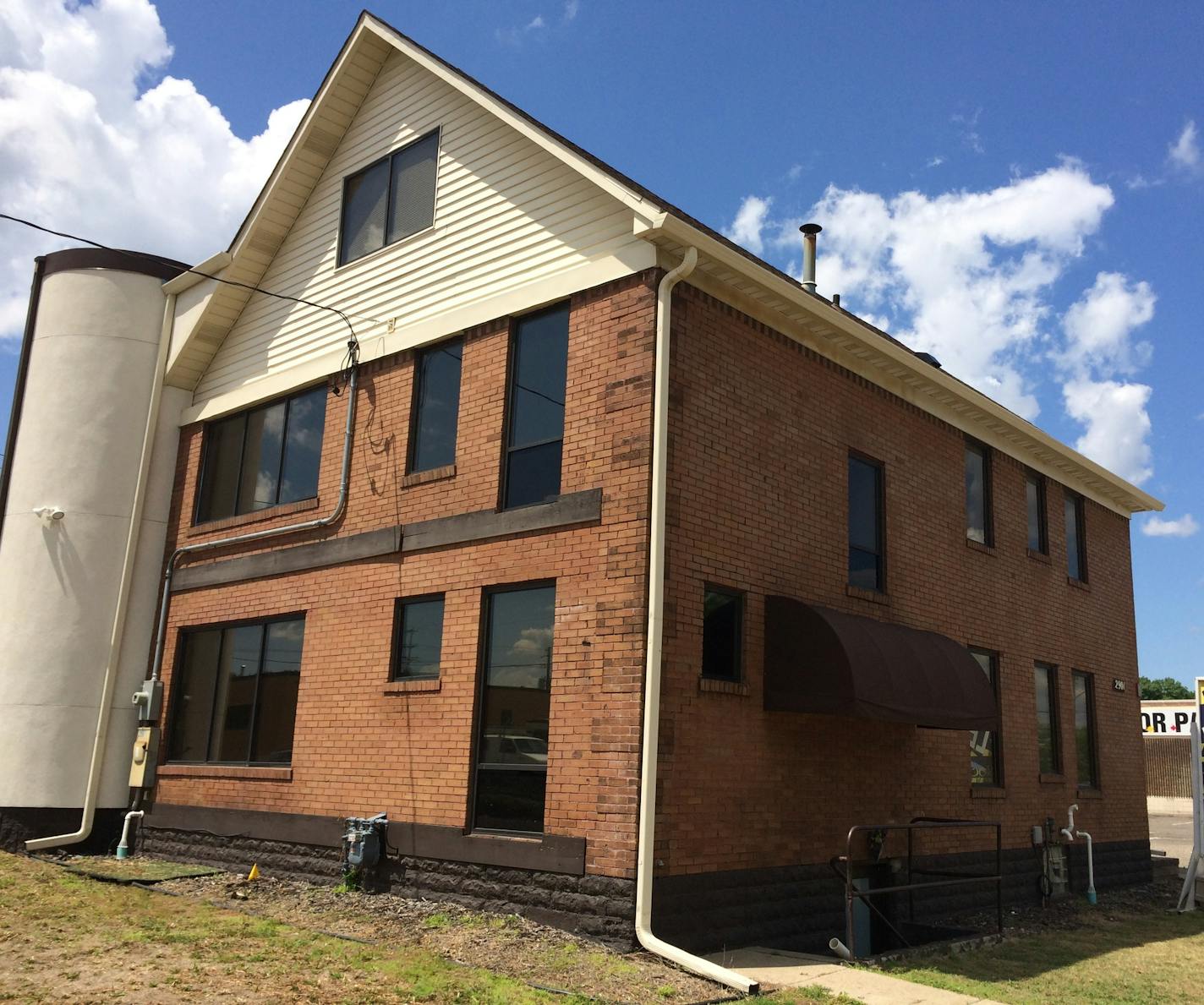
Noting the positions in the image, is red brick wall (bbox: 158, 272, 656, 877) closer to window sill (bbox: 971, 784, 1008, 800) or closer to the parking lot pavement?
window sill (bbox: 971, 784, 1008, 800)

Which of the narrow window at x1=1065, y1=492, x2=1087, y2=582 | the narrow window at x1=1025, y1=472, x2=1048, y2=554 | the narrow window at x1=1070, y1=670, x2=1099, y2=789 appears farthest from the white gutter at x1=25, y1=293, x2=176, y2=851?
the narrow window at x1=1065, y1=492, x2=1087, y2=582

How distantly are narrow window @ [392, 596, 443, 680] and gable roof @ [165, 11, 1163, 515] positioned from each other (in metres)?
4.53

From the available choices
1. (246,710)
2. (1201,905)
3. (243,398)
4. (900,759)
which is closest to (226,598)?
(246,710)

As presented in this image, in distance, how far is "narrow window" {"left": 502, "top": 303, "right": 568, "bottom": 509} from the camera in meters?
11.5

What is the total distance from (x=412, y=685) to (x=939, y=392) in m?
8.02

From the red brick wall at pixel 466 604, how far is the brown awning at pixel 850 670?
1.93 metres

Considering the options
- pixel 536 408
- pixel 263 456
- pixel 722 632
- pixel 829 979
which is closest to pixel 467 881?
pixel 722 632

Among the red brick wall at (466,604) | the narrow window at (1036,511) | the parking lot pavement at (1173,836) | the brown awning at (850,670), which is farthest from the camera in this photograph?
the parking lot pavement at (1173,836)

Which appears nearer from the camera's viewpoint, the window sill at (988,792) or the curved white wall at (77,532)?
the window sill at (988,792)

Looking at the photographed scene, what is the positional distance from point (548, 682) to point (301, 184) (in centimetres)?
876

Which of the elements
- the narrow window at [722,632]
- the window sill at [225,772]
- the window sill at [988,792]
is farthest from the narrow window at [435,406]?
the window sill at [988,792]

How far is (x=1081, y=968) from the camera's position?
35.5 ft

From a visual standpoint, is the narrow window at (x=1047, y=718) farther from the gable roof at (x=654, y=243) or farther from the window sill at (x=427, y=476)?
the window sill at (x=427, y=476)

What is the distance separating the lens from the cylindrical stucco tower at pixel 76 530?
49.1 feet
